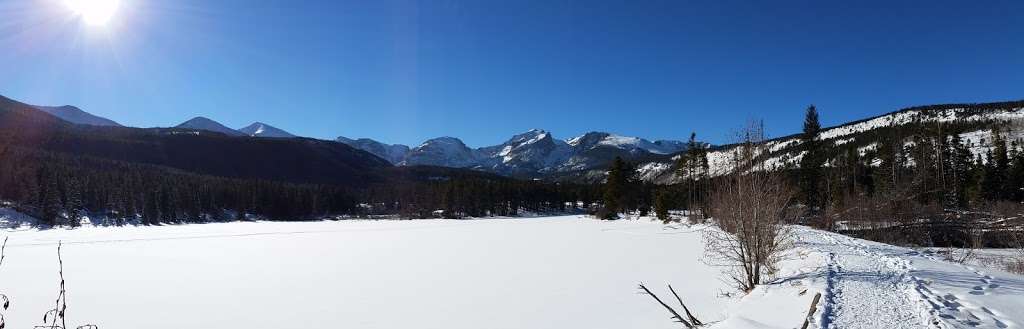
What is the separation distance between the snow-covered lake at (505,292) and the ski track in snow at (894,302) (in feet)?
0.09

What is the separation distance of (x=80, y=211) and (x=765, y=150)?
9789 centimetres

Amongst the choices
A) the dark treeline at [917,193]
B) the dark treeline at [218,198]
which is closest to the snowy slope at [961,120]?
the dark treeline at [218,198]

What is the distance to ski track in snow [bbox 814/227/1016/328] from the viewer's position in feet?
26.6

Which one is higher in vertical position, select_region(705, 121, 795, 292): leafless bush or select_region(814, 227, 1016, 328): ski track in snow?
select_region(705, 121, 795, 292): leafless bush

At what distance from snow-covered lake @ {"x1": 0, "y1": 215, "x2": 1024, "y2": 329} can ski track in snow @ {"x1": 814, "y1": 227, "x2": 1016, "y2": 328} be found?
3 centimetres

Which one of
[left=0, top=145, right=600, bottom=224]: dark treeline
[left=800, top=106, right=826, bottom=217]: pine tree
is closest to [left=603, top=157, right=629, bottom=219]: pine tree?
[left=800, top=106, right=826, bottom=217]: pine tree

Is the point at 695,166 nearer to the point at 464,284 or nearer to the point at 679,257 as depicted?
the point at 679,257

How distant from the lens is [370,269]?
742 inches

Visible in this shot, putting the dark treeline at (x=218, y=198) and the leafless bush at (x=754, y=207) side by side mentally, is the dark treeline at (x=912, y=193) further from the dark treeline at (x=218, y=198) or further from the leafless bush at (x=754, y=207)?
the dark treeline at (x=218, y=198)

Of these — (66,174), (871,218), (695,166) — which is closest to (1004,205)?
(871,218)

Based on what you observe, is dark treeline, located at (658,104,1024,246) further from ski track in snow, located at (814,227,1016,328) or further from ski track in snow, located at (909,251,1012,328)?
ski track in snow, located at (909,251,1012,328)

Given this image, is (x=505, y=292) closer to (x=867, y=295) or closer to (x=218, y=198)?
(x=867, y=295)

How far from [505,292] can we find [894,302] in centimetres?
857

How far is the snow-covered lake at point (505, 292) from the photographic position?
946 centimetres
